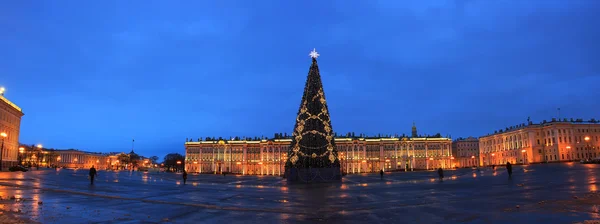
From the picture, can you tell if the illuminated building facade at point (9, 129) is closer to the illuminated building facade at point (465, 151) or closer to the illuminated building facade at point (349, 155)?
the illuminated building facade at point (349, 155)

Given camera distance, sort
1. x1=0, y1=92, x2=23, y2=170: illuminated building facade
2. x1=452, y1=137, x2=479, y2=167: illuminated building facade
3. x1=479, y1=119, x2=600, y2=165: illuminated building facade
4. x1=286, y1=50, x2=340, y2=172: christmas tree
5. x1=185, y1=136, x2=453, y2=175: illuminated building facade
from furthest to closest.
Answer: x1=452, y1=137, x2=479, y2=167: illuminated building facade
x1=185, y1=136, x2=453, y2=175: illuminated building facade
x1=479, y1=119, x2=600, y2=165: illuminated building facade
x1=0, y1=92, x2=23, y2=170: illuminated building facade
x1=286, y1=50, x2=340, y2=172: christmas tree

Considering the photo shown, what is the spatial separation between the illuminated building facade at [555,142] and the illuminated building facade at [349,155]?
81.4ft

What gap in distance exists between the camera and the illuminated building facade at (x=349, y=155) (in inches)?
5640

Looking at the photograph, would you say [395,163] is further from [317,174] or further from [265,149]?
[317,174]

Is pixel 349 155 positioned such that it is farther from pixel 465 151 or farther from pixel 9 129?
pixel 9 129

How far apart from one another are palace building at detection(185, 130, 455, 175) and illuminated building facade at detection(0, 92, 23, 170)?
76.7 m

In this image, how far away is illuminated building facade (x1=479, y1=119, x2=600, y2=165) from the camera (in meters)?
112

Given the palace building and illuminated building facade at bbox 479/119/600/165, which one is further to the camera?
the palace building

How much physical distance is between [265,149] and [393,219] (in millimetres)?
137009

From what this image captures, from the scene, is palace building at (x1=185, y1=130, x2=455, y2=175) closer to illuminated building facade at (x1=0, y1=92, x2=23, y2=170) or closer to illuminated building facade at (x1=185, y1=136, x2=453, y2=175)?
illuminated building facade at (x1=185, y1=136, x2=453, y2=175)

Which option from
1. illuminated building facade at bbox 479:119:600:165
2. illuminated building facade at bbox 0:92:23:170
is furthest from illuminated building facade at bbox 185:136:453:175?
illuminated building facade at bbox 0:92:23:170

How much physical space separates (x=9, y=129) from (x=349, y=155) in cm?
10215

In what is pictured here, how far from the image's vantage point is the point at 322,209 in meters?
14.6

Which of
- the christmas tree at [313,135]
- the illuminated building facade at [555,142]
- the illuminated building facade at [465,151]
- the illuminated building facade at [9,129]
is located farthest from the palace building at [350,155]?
the christmas tree at [313,135]
